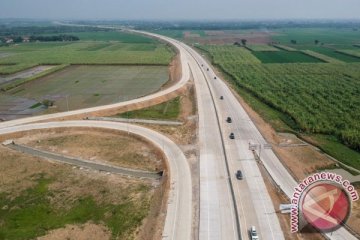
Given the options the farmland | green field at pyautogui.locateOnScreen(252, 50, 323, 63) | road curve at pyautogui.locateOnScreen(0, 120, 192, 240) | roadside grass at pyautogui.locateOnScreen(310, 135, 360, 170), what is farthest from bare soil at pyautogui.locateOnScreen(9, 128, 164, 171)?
green field at pyautogui.locateOnScreen(252, 50, 323, 63)

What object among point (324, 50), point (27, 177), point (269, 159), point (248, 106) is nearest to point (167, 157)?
point (269, 159)

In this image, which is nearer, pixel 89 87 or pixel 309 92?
pixel 309 92

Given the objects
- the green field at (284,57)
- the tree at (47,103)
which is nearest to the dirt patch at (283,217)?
the tree at (47,103)

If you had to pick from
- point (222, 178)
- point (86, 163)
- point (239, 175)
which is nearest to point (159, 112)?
point (86, 163)

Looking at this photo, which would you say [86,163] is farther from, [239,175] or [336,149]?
[336,149]

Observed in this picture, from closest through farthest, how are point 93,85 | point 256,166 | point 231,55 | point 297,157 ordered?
1. point 256,166
2. point 297,157
3. point 93,85
4. point 231,55

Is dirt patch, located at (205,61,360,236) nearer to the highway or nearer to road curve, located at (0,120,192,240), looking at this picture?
the highway
